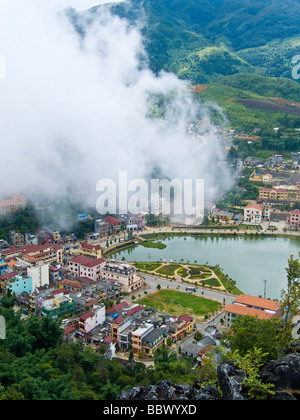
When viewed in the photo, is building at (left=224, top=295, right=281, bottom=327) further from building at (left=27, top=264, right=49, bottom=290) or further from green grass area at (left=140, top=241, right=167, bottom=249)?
green grass area at (left=140, top=241, right=167, bottom=249)

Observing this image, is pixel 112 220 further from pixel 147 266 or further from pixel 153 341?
pixel 153 341

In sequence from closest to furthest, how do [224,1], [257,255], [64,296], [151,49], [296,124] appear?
[64,296] < [257,255] < [296,124] < [151,49] < [224,1]

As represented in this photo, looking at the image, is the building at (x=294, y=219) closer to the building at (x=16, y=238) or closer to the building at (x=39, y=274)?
the building at (x=16, y=238)

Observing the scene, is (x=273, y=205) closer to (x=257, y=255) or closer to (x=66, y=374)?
(x=257, y=255)

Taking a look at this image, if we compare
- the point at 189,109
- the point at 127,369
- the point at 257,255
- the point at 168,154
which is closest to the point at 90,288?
the point at 127,369

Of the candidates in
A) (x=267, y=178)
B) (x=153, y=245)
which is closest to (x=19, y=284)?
(x=153, y=245)

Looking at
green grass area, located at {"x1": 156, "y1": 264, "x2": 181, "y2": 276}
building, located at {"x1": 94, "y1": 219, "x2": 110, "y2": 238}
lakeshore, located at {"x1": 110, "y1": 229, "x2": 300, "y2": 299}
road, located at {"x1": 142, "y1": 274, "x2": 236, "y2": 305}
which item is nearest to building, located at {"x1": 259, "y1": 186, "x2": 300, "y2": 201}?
lakeshore, located at {"x1": 110, "y1": 229, "x2": 300, "y2": 299}
